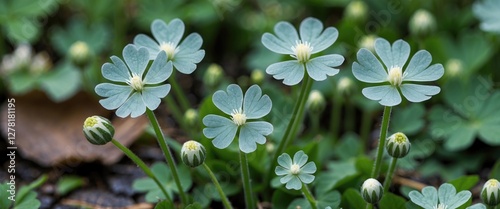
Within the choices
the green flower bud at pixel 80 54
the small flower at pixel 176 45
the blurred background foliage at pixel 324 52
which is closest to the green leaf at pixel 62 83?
the blurred background foliage at pixel 324 52

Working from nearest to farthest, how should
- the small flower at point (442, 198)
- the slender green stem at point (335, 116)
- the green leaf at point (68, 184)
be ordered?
the small flower at point (442, 198), the green leaf at point (68, 184), the slender green stem at point (335, 116)

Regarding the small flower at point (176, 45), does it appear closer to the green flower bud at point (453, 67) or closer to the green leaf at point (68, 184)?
the green leaf at point (68, 184)

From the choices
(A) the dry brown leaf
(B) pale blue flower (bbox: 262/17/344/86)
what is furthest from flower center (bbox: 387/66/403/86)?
(A) the dry brown leaf

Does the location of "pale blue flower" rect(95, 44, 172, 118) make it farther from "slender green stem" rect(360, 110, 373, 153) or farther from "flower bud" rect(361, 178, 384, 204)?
"slender green stem" rect(360, 110, 373, 153)

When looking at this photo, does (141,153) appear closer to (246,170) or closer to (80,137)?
(80,137)

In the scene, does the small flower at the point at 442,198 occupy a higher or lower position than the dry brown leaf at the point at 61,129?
lower

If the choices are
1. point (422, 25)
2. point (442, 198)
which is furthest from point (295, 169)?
point (422, 25)
